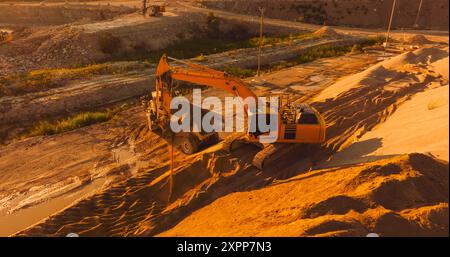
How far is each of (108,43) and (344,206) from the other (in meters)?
25.7

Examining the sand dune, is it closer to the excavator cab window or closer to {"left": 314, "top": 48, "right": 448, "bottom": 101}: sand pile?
the excavator cab window

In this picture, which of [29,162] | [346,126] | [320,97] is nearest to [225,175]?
[346,126]

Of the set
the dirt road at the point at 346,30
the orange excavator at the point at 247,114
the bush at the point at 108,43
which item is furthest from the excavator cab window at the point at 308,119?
the dirt road at the point at 346,30

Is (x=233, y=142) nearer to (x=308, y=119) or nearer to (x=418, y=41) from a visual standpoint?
(x=308, y=119)

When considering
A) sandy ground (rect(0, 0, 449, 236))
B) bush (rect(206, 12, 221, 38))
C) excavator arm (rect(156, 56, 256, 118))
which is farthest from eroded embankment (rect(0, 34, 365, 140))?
bush (rect(206, 12, 221, 38))

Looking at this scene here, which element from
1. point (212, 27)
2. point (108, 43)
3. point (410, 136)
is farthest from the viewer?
point (212, 27)

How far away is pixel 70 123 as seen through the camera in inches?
626

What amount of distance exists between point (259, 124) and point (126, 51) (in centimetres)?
2152

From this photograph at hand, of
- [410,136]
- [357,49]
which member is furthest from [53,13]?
[410,136]

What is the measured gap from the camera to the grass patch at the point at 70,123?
15.4m

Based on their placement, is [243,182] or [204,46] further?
[204,46]

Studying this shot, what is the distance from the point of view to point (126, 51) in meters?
30.1

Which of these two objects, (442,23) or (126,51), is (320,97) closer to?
(126,51)

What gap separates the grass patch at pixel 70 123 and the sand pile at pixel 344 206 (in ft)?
28.5
